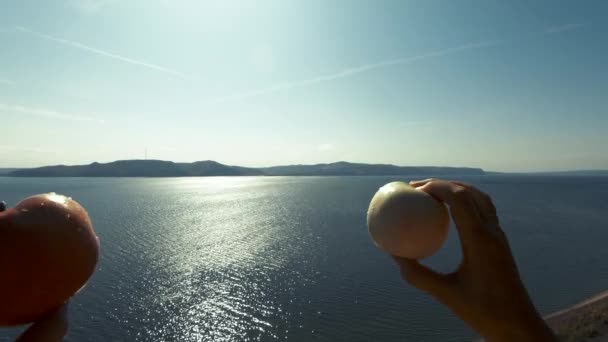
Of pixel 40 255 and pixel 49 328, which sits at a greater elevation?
pixel 40 255

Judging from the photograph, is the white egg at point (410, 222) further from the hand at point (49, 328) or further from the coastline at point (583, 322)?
the coastline at point (583, 322)

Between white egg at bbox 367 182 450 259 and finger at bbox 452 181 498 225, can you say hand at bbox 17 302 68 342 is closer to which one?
white egg at bbox 367 182 450 259

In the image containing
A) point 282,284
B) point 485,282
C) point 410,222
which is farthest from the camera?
point 282,284

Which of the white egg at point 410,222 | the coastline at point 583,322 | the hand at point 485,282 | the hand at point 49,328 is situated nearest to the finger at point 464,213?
the hand at point 485,282

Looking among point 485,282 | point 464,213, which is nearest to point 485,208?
point 464,213

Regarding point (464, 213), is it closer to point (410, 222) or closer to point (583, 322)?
point (410, 222)

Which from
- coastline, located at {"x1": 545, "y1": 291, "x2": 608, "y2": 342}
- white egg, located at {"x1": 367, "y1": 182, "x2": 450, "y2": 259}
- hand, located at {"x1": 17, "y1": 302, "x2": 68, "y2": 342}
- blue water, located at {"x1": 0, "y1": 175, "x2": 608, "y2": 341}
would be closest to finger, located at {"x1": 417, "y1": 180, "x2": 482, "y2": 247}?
white egg, located at {"x1": 367, "y1": 182, "x2": 450, "y2": 259}

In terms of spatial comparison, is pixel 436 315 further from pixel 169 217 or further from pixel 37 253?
pixel 169 217
